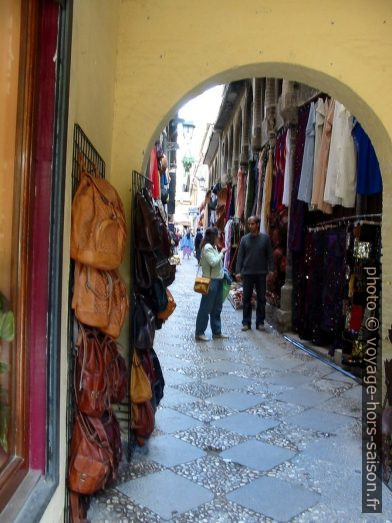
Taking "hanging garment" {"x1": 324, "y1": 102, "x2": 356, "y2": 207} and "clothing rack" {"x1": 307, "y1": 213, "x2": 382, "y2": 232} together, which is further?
"hanging garment" {"x1": 324, "y1": 102, "x2": 356, "y2": 207}

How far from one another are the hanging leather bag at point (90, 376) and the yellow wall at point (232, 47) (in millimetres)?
1338

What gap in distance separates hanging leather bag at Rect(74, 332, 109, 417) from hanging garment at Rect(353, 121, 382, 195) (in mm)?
3600

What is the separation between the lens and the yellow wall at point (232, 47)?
3270 mm

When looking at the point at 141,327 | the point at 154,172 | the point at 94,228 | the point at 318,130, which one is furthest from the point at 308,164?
the point at 94,228

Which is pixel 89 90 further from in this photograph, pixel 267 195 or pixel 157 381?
pixel 267 195

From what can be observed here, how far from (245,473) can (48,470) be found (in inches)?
57.9

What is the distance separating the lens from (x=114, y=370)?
8.86 feet

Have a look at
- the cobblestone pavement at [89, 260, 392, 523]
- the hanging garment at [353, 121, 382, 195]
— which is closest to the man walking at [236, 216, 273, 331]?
the cobblestone pavement at [89, 260, 392, 523]

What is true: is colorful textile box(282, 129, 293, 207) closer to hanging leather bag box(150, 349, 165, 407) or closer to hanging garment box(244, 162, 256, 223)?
hanging garment box(244, 162, 256, 223)

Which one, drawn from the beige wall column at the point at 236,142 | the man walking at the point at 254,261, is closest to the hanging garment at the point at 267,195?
the man walking at the point at 254,261

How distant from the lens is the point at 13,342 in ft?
6.51

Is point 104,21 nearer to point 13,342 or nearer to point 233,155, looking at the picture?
point 13,342

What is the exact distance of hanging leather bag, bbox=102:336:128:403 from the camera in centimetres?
260

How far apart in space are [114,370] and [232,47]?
2219 millimetres
